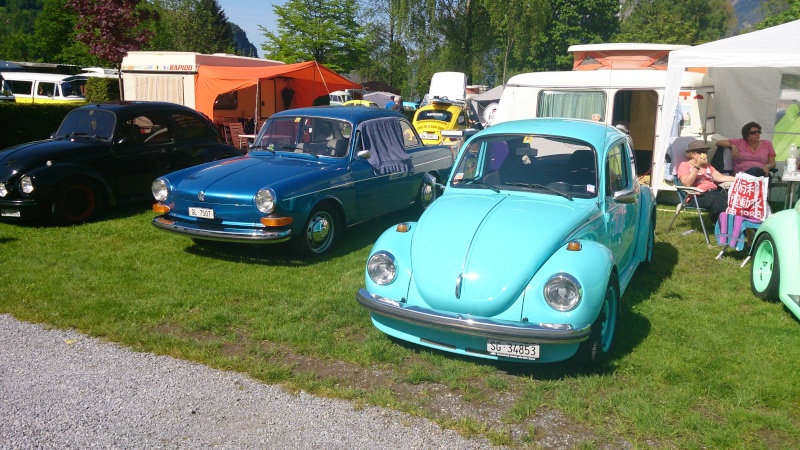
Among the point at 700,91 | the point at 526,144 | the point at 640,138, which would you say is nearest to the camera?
the point at 526,144

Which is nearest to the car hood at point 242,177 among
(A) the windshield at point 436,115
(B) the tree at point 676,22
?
(A) the windshield at point 436,115

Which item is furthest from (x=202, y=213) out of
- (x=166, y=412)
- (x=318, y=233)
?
(x=166, y=412)

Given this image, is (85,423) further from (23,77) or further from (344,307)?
(23,77)

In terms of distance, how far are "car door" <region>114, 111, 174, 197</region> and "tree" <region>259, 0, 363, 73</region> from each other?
30918 millimetres

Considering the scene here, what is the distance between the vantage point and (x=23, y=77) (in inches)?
1137

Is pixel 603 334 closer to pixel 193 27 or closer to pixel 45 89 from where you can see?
pixel 45 89

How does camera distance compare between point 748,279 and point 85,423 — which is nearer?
point 85,423

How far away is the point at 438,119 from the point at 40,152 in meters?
11.8

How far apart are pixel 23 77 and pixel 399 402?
99.6 ft

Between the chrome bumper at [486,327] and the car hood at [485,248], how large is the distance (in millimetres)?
110

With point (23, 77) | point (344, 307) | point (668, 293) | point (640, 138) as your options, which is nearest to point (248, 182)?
point (344, 307)

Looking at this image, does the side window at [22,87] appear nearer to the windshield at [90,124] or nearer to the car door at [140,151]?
the windshield at [90,124]

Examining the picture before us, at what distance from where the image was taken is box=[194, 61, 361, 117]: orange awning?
55.0 ft

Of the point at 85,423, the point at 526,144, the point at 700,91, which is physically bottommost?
the point at 85,423
